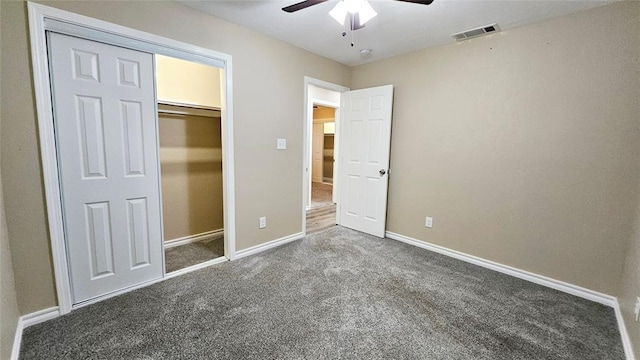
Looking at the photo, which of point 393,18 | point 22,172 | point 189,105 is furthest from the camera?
point 189,105

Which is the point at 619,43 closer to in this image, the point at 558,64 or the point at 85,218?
the point at 558,64

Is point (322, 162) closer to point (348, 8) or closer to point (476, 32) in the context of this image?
point (476, 32)

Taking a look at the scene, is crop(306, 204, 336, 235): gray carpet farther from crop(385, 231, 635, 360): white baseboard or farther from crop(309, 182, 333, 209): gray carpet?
crop(385, 231, 635, 360): white baseboard

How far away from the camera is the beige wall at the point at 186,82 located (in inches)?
115

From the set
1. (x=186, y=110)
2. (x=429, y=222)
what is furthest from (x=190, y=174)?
(x=429, y=222)

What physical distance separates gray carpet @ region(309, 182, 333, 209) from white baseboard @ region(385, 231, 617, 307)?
2458mm

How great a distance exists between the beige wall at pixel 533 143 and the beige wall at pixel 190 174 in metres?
2.52

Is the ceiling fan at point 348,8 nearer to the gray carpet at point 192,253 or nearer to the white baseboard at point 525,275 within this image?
the gray carpet at point 192,253

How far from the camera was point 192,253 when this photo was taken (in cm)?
291

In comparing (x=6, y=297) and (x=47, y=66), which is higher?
(x=47, y=66)

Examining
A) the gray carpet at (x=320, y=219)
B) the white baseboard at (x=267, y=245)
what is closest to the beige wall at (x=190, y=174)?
the white baseboard at (x=267, y=245)

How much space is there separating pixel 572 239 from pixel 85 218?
403 cm

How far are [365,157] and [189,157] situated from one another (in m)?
2.31

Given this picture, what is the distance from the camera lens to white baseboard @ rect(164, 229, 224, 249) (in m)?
3.06
